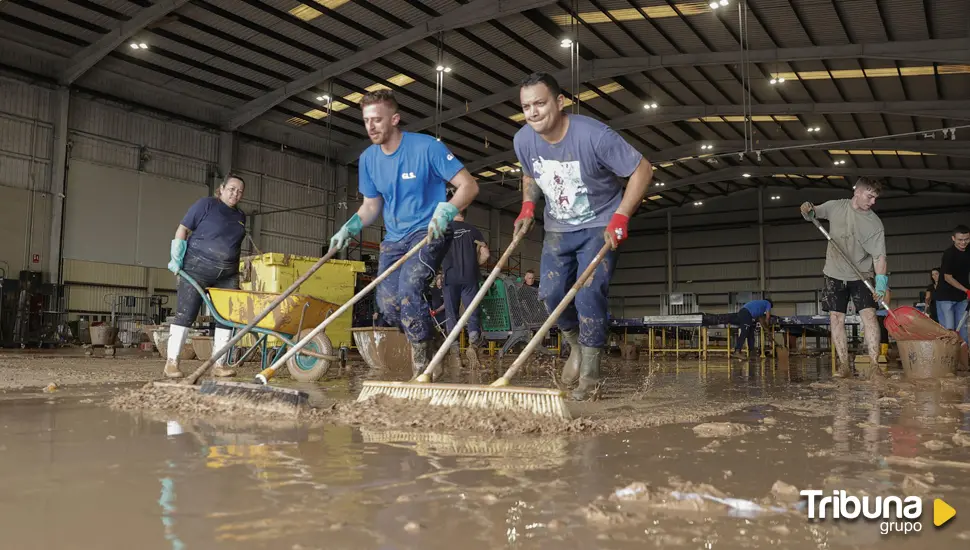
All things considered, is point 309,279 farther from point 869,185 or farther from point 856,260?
point 869,185

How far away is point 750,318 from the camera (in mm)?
11906

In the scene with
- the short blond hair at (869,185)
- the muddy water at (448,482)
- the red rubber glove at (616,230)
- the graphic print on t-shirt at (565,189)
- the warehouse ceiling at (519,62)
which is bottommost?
the muddy water at (448,482)

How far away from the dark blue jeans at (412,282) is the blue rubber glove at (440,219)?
0.16 meters

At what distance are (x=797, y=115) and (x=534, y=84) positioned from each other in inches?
703

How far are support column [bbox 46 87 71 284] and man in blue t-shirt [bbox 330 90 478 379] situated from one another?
1474 cm

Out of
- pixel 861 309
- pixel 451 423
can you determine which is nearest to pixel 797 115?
pixel 861 309

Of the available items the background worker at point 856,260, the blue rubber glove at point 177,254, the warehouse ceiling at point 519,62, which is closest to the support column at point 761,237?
the warehouse ceiling at point 519,62

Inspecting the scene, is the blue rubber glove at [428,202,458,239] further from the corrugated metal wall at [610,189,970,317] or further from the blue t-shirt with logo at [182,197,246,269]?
the corrugated metal wall at [610,189,970,317]

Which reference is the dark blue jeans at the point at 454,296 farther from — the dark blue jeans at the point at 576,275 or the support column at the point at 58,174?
the support column at the point at 58,174

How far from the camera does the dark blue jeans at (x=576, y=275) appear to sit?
11.2ft

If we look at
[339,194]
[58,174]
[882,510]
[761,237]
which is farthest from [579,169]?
[761,237]

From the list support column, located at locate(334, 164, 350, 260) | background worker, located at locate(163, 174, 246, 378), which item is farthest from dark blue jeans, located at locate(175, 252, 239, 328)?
support column, located at locate(334, 164, 350, 260)

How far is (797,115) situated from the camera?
1862 centimetres

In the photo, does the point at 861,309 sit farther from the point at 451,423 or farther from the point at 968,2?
the point at 968,2
